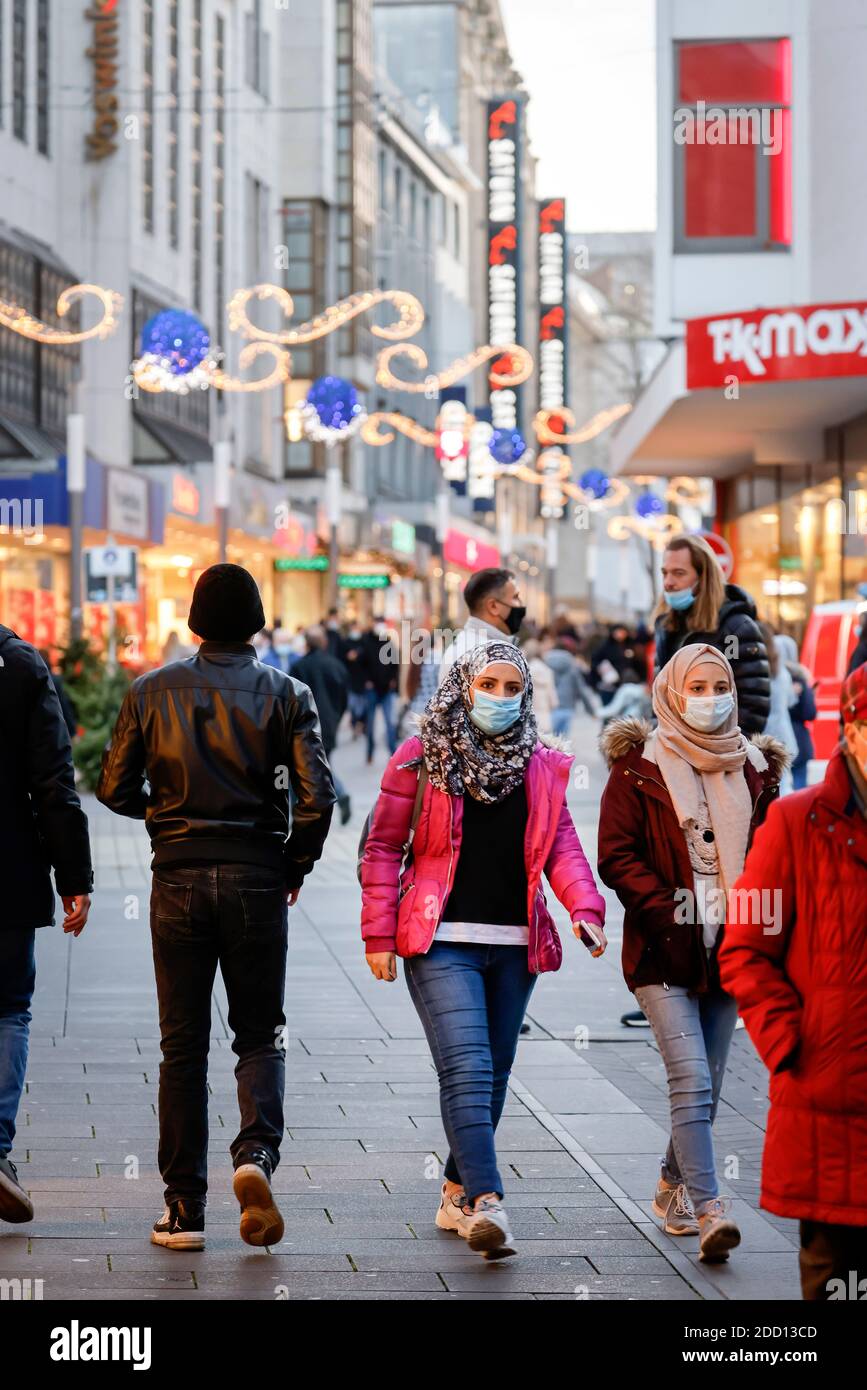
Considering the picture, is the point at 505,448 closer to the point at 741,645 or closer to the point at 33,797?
the point at 741,645

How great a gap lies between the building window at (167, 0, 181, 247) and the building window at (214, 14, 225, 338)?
12.5ft

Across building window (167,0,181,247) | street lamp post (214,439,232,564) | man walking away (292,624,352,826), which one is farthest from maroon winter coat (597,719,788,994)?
building window (167,0,181,247)

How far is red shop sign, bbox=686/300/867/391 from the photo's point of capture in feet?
61.9

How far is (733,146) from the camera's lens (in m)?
26.1

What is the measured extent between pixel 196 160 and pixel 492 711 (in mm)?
44603

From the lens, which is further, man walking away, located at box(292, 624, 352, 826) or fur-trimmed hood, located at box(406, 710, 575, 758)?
man walking away, located at box(292, 624, 352, 826)

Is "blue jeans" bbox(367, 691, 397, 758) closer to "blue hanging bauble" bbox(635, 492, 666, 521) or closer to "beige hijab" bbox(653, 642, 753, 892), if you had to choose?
"blue hanging bauble" bbox(635, 492, 666, 521)

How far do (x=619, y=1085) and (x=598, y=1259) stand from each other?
2.67 metres

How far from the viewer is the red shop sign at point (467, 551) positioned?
75.6m

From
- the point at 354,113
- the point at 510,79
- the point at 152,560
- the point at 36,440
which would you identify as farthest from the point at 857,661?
the point at 510,79

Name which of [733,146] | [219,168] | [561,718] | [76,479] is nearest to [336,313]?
[76,479]

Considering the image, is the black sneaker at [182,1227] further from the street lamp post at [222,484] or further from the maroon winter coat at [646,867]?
the street lamp post at [222,484]

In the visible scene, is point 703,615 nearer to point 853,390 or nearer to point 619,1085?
point 619,1085

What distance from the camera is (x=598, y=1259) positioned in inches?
233
